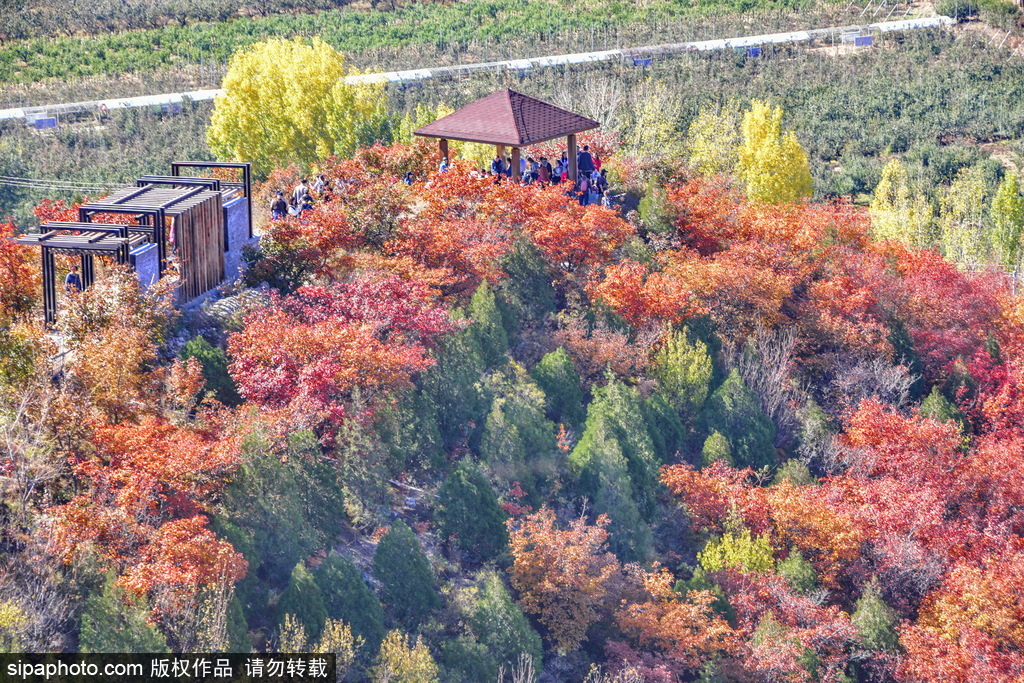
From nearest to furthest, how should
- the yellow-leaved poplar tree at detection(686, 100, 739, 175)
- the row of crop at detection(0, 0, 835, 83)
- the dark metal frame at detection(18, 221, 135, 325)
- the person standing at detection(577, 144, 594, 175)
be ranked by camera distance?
the dark metal frame at detection(18, 221, 135, 325), the person standing at detection(577, 144, 594, 175), the yellow-leaved poplar tree at detection(686, 100, 739, 175), the row of crop at detection(0, 0, 835, 83)

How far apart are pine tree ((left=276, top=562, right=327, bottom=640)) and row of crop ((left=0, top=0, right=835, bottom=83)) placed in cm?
5305

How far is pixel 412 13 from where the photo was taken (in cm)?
8588

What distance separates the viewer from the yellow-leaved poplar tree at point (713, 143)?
51781mm

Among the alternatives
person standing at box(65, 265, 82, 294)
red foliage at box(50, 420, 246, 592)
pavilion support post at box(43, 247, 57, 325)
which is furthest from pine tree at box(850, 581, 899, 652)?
pavilion support post at box(43, 247, 57, 325)

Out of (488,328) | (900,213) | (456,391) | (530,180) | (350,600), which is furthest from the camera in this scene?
(900,213)

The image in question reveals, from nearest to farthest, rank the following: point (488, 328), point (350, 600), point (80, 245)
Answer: point (350, 600) < point (80, 245) < point (488, 328)

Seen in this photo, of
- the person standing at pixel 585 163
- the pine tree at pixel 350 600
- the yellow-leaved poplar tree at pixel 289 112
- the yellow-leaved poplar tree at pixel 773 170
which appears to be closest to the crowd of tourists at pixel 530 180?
the person standing at pixel 585 163

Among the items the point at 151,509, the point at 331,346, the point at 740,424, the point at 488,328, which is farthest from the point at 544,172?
the point at 151,509

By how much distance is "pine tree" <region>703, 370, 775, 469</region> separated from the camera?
2867 cm

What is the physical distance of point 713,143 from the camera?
55719 mm

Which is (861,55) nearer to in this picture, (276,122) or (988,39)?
(988,39)

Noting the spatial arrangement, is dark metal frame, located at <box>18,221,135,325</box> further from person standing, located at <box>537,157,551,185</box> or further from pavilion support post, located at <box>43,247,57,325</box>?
person standing, located at <box>537,157,551,185</box>

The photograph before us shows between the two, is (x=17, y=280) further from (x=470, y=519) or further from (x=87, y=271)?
(x=470, y=519)

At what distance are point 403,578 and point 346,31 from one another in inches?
2543
